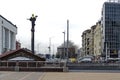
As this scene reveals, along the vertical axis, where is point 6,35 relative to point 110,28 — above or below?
below

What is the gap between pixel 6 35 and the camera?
11031 centimetres

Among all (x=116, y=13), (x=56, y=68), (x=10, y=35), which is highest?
(x=116, y=13)

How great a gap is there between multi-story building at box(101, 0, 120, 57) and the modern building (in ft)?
129

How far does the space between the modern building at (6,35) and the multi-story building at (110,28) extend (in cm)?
3944

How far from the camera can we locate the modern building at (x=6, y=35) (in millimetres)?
98981

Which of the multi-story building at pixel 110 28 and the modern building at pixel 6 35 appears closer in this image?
the modern building at pixel 6 35

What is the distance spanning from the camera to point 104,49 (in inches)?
5920

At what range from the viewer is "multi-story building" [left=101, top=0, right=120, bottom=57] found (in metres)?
148

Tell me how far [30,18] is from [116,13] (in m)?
86.0

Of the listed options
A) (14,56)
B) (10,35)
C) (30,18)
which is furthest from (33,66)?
(10,35)

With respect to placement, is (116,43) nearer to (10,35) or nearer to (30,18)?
(10,35)

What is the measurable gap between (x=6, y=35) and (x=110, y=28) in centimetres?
5349

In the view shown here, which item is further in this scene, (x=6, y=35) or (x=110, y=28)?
(x=110, y=28)

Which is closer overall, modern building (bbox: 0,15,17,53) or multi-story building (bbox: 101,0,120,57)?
modern building (bbox: 0,15,17,53)
